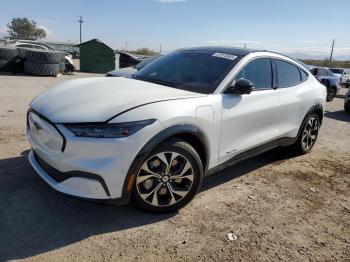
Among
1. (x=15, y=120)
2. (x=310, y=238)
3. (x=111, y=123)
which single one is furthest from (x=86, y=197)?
(x=15, y=120)

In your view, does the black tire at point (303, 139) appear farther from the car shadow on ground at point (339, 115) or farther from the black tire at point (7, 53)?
the black tire at point (7, 53)

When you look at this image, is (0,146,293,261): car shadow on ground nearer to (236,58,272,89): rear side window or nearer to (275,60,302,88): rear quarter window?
(236,58,272,89): rear side window

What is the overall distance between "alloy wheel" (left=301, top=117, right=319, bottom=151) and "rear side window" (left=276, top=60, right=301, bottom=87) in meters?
0.80

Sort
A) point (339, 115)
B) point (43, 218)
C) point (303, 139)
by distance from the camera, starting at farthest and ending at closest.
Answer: point (339, 115), point (303, 139), point (43, 218)

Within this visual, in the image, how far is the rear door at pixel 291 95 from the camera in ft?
16.2

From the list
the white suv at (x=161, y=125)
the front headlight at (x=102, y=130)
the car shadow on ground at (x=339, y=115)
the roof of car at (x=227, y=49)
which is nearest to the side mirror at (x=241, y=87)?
the white suv at (x=161, y=125)

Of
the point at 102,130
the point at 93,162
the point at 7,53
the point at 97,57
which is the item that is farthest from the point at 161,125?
the point at 97,57

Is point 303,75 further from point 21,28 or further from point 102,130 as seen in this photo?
point 21,28

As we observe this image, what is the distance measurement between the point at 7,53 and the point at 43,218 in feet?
51.5

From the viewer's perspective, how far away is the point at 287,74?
5223mm

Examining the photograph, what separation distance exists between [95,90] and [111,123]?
849mm

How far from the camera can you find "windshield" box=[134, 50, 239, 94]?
4.03m

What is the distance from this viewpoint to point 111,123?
120 inches

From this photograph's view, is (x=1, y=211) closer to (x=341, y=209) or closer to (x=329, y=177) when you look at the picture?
(x=341, y=209)
